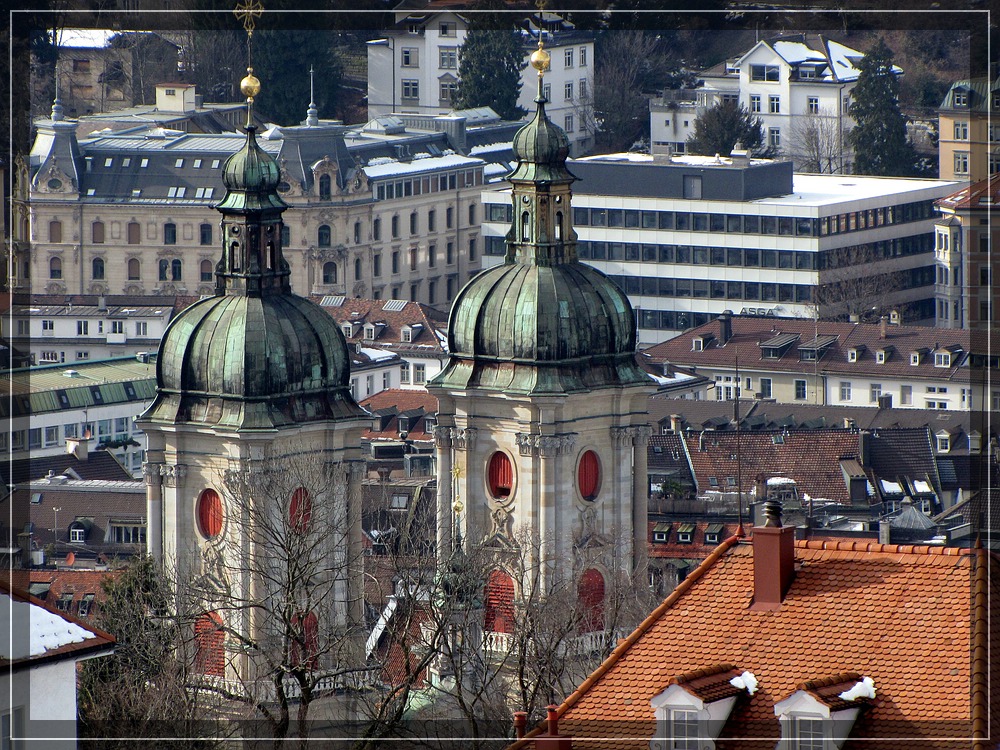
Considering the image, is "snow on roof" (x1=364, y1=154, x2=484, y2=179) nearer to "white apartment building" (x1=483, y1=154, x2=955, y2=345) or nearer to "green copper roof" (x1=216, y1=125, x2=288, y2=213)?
"white apartment building" (x1=483, y1=154, x2=955, y2=345)

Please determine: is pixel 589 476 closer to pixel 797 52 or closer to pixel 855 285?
pixel 855 285

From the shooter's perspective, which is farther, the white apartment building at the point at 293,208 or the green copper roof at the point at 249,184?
the white apartment building at the point at 293,208

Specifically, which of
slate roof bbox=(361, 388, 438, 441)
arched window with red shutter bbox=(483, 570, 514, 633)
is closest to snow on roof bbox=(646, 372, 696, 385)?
slate roof bbox=(361, 388, 438, 441)

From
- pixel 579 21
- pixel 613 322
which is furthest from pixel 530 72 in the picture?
pixel 579 21

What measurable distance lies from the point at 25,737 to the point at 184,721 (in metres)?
18.5

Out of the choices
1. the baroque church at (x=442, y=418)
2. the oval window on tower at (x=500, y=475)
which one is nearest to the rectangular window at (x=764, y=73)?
the baroque church at (x=442, y=418)

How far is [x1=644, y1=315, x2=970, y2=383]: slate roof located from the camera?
160 metres

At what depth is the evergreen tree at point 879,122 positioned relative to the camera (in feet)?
564

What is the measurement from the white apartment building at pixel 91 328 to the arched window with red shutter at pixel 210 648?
256 ft

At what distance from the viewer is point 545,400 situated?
89875 mm

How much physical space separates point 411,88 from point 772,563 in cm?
14222

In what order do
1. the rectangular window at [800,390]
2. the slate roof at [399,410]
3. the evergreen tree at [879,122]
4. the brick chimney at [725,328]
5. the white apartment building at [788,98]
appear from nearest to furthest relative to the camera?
the slate roof at [399,410]
the rectangular window at [800,390]
the brick chimney at [725,328]
the evergreen tree at [879,122]
the white apartment building at [788,98]

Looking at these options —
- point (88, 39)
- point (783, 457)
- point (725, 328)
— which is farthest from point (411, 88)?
point (783, 457)

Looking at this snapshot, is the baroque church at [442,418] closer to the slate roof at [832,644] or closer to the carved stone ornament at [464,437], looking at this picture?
the carved stone ornament at [464,437]
